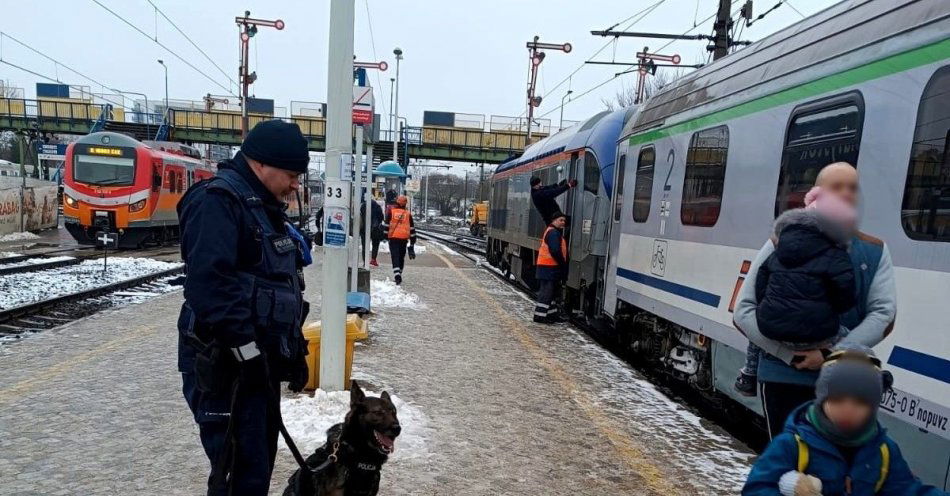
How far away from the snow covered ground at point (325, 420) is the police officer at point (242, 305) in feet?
5.77

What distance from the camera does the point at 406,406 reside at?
5277 millimetres

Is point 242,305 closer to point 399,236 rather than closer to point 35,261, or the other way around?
point 399,236

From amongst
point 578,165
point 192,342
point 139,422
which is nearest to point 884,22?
point 192,342

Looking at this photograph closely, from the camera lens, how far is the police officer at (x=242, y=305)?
2.31 m

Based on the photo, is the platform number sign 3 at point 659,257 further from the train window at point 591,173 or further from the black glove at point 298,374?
the black glove at point 298,374

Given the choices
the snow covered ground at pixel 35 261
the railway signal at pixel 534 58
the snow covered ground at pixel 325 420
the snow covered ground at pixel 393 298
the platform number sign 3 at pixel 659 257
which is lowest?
the snow covered ground at pixel 35 261

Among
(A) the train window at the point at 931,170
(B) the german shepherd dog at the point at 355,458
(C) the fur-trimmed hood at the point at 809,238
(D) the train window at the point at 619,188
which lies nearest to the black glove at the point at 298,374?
(B) the german shepherd dog at the point at 355,458

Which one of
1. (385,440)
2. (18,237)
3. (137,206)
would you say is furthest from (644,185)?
(18,237)

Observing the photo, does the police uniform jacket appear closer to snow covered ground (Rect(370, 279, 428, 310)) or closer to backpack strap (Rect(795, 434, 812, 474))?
backpack strap (Rect(795, 434, 812, 474))

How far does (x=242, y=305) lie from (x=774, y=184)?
404 cm

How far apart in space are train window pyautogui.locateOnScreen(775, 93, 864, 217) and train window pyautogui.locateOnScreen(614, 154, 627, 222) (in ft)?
12.3

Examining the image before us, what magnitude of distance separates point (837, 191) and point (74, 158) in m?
22.2

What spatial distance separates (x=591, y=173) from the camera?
980cm

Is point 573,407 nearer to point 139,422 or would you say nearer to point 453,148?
point 139,422
